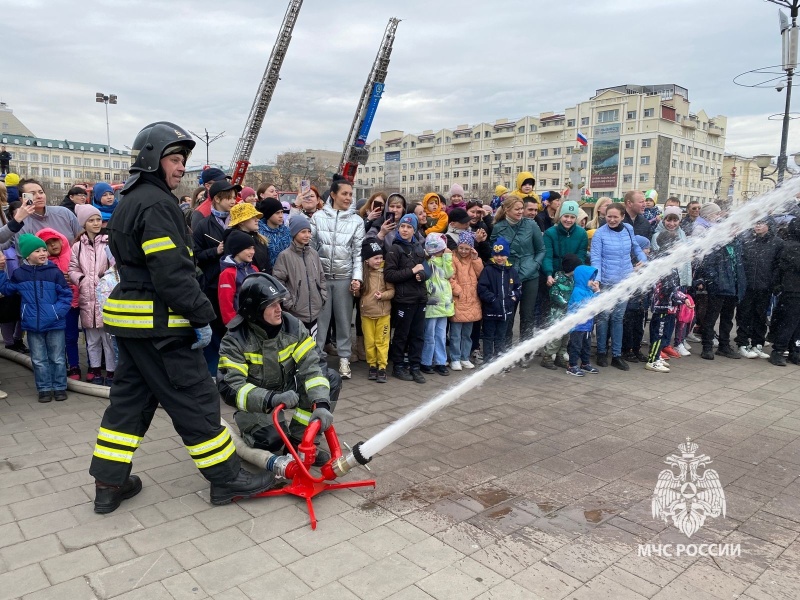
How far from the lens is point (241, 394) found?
3.97 metres

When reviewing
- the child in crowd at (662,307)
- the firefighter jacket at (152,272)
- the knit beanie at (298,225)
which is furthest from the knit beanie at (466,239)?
the firefighter jacket at (152,272)

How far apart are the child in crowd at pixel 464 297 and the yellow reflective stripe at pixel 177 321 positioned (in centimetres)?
451

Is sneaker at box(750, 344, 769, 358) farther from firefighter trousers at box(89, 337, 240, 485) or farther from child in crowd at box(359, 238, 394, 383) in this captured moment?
firefighter trousers at box(89, 337, 240, 485)

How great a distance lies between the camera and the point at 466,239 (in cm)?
781

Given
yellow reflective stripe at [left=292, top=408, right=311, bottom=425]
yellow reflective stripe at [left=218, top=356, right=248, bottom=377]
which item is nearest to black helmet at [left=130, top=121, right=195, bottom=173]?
yellow reflective stripe at [left=218, top=356, right=248, bottom=377]

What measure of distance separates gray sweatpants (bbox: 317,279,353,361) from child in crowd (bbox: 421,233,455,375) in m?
1.04

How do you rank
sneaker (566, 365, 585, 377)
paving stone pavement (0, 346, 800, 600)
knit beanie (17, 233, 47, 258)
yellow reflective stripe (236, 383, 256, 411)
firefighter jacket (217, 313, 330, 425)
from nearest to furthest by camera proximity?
paving stone pavement (0, 346, 800, 600) → yellow reflective stripe (236, 383, 256, 411) → firefighter jacket (217, 313, 330, 425) → knit beanie (17, 233, 47, 258) → sneaker (566, 365, 585, 377)

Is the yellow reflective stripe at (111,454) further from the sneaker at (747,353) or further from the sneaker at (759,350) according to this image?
the sneaker at (759,350)

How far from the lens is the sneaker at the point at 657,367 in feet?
26.0

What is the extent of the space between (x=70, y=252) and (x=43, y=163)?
136 metres

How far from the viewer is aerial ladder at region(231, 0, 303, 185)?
145 feet

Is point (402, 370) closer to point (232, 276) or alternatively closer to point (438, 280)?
point (438, 280)

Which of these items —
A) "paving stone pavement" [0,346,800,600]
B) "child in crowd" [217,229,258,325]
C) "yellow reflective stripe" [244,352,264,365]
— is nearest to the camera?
"paving stone pavement" [0,346,800,600]

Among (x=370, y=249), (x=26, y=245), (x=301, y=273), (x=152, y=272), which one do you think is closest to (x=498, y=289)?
(x=370, y=249)
